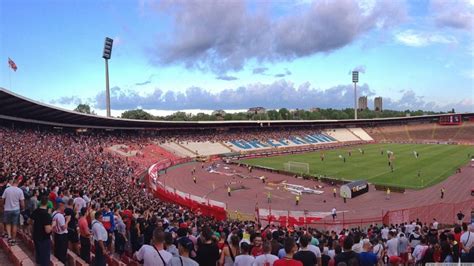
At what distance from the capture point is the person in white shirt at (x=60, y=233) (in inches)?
328

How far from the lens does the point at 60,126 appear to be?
177ft

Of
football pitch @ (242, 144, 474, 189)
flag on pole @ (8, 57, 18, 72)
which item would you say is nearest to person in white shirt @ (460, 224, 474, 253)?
football pitch @ (242, 144, 474, 189)

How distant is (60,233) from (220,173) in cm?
4042

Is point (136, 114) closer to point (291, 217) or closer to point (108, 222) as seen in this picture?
point (291, 217)

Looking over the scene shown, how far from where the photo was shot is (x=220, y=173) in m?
48.6

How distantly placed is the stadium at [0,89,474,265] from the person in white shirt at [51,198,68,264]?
322 mm

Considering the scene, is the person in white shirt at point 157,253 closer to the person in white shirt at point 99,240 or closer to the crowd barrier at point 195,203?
the person in white shirt at point 99,240

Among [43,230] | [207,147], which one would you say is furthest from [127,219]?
[207,147]

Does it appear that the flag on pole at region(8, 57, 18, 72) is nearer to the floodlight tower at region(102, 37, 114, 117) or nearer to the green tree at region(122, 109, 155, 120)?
the floodlight tower at region(102, 37, 114, 117)

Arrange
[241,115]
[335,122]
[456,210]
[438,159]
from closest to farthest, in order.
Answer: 1. [456,210]
2. [438,159]
3. [335,122]
4. [241,115]

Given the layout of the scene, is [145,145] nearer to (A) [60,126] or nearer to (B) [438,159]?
(A) [60,126]

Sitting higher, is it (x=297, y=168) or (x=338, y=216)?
(x=297, y=168)

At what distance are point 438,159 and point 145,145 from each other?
43787mm

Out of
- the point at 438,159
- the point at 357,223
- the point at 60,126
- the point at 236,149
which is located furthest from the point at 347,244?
the point at 236,149
